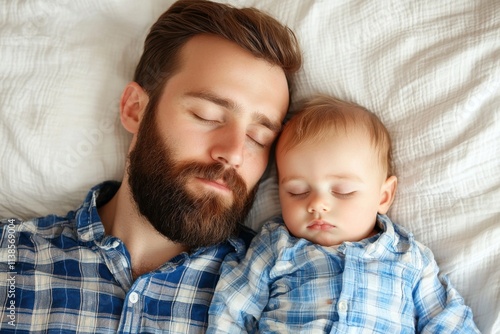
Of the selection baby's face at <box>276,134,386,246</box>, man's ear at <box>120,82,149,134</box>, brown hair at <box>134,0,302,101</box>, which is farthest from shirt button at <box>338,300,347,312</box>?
man's ear at <box>120,82,149,134</box>

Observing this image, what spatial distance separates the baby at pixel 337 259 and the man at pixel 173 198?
124 millimetres

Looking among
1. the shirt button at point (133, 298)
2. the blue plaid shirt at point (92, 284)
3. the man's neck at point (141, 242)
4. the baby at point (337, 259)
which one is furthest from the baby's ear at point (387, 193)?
the shirt button at point (133, 298)

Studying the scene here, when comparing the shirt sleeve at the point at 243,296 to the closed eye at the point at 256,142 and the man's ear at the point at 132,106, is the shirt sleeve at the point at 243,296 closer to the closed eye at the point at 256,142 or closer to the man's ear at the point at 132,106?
the closed eye at the point at 256,142

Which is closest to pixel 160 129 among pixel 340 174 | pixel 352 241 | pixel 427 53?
pixel 340 174

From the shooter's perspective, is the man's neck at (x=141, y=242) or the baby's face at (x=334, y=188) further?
the man's neck at (x=141, y=242)

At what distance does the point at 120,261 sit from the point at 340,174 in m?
0.77

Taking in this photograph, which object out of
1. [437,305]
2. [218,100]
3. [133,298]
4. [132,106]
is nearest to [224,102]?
[218,100]

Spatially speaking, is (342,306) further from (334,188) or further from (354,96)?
(354,96)

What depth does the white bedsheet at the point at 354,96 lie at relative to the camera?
1581 mm

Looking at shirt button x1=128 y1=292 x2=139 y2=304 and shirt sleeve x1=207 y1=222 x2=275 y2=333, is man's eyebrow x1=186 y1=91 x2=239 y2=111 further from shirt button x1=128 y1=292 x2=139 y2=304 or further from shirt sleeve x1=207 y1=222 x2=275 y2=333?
shirt button x1=128 y1=292 x2=139 y2=304

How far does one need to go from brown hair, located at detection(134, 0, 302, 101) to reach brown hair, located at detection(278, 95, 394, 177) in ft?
0.65

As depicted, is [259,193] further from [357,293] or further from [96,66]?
[96,66]

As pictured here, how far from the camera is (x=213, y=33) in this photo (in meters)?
1.73

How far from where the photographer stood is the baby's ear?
5.43ft
